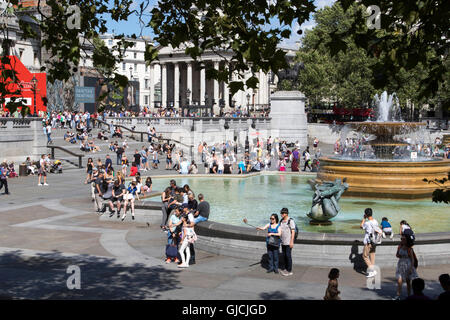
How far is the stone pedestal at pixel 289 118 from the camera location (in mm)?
62094

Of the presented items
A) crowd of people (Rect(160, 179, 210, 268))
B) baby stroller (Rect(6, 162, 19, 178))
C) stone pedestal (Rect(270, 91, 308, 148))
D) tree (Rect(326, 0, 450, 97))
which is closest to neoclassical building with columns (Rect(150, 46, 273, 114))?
stone pedestal (Rect(270, 91, 308, 148))

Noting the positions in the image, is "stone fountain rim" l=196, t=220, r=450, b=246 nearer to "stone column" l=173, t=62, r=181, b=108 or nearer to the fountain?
the fountain

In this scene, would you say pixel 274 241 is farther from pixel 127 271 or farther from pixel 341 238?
pixel 127 271

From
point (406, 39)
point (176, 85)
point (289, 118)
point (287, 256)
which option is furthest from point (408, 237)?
point (176, 85)

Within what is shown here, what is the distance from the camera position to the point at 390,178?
75.0 ft

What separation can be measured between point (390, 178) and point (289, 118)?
39.8m

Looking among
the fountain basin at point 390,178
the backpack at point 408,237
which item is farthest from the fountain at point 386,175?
the backpack at point 408,237

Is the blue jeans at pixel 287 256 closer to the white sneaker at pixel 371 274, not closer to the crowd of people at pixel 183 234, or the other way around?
the white sneaker at pixel 371 274

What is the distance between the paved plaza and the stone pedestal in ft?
143

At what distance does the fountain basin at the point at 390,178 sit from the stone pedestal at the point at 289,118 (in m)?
38.6

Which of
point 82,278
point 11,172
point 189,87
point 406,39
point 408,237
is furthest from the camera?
point 189,87
